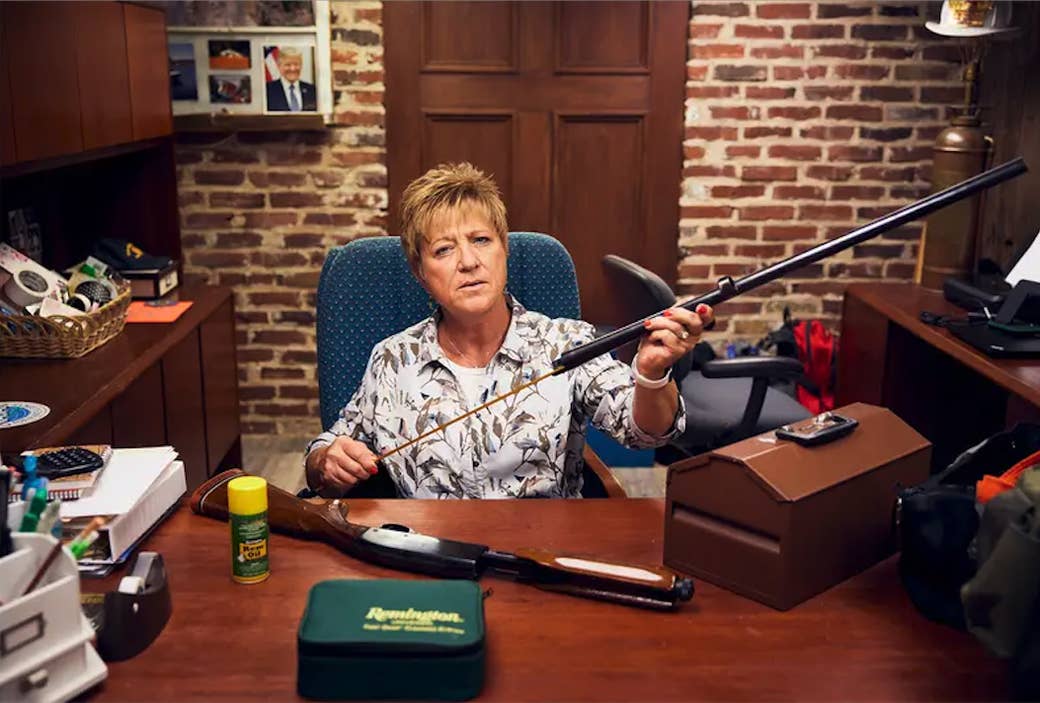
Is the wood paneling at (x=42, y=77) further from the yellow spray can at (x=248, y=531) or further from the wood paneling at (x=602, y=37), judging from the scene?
the wood paneling at (x=602, y=37)

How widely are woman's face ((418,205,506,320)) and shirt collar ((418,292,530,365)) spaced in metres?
0.07

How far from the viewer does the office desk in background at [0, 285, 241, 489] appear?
6.82ft

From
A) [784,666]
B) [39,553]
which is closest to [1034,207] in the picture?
[784,666]

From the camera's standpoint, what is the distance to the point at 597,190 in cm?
398

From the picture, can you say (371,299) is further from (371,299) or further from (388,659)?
(388,659)

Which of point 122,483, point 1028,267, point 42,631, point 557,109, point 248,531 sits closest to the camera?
point 42,631

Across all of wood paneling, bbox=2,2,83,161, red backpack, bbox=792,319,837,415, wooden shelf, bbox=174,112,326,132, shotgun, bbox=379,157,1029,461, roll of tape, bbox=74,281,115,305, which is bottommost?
red backpack, bbox=792,319,837,415

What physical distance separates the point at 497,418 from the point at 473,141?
2.27 metres

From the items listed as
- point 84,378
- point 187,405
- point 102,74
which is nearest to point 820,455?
point 84,378

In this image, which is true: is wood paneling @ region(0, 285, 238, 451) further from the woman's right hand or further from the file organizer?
the file organizer

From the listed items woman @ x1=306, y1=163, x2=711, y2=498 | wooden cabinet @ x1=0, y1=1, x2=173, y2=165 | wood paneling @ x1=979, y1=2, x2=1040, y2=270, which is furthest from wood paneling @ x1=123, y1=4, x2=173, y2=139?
wood paneling @ x1=979, y1=2, x2=1040, y2=270

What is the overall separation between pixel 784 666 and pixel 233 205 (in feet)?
10.5

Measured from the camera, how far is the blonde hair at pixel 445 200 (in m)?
1.87

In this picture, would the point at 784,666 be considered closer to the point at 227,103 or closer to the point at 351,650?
the point at 351,650
